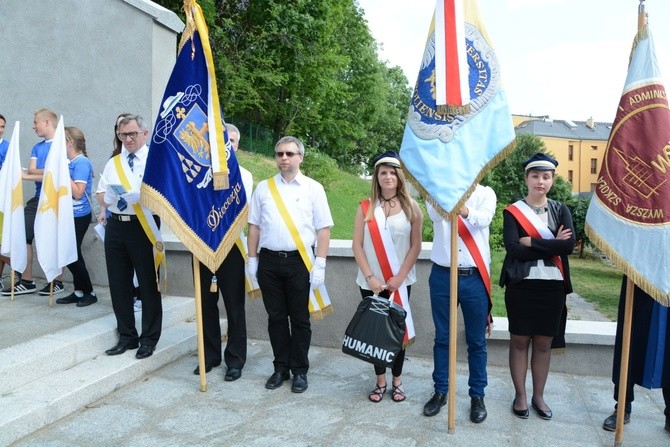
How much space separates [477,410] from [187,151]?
114 inches

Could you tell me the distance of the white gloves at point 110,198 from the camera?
4.61 m

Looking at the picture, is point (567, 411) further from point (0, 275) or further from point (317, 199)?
point (0, 275)

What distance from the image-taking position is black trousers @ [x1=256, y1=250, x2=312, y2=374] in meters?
4.40

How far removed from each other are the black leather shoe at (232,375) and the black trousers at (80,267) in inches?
75.6

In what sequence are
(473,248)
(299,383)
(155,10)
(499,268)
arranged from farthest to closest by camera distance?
(499,268)
(155,10)
(299,383)
(473,248)

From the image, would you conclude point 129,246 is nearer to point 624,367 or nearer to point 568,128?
point 624,367

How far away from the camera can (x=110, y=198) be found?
4.62 meters

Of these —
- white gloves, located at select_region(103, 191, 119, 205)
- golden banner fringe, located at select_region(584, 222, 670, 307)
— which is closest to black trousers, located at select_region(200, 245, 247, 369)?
white gloves, located at select_region(103, 191, 119, 205)

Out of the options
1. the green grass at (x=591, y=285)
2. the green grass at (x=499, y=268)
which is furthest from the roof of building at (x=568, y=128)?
the green grass at (x=591, y=285)

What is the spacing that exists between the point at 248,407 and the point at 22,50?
204 inches

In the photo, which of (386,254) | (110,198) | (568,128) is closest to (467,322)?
(386,254)

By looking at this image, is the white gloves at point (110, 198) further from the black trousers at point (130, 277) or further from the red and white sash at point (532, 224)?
the red and white sash at point (532, 224)

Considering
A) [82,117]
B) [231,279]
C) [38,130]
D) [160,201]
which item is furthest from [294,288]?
[82,117]

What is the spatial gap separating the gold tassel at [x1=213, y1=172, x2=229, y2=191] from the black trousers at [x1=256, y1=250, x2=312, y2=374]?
0.61 meters
